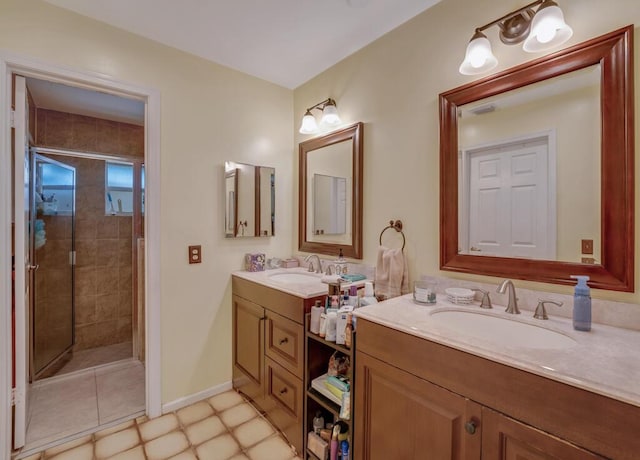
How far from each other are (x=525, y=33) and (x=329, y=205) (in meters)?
1.41

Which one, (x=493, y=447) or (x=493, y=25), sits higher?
(x=493, y=25)

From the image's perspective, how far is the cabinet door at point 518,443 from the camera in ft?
2.41

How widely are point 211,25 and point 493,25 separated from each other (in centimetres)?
154

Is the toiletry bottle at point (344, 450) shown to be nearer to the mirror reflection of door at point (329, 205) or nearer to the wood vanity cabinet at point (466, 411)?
the wood vanity cabinet at point (466, 411)

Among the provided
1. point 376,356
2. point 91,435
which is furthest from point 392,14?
point 91,435

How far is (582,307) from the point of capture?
103 centimetres

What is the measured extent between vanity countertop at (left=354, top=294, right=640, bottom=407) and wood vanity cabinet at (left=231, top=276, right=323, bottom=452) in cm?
54

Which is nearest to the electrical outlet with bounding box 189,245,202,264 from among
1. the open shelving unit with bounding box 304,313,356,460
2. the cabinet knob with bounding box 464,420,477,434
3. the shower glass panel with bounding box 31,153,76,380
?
the open shelving unit with bounding box 304,313,356,460

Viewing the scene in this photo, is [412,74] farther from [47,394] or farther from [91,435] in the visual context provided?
[47,394]

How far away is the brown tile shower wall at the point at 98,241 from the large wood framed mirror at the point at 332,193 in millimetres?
1948

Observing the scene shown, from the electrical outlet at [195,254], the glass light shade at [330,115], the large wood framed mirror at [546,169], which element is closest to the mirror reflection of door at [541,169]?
the large wood framed mirror at [546,169]

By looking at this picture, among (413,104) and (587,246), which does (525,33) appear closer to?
(413,104)

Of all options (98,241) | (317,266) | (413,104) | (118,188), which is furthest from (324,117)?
(98,241)

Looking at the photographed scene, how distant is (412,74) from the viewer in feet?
5.59
